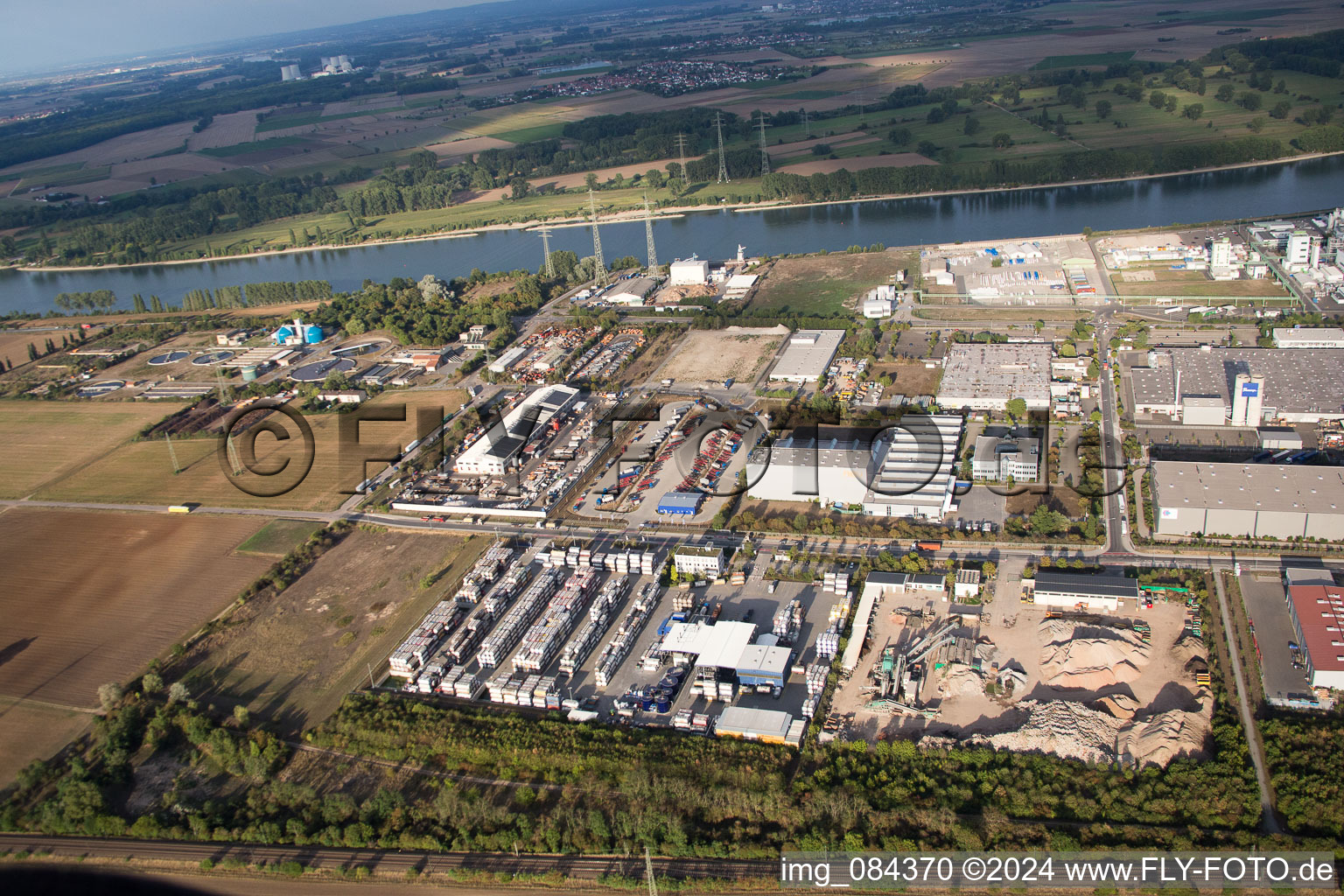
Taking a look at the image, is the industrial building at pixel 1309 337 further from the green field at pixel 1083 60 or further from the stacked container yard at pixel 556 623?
the green field at pixel 1083 60

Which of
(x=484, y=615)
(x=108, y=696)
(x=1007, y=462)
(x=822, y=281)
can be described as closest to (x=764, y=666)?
(x=484, y=615)

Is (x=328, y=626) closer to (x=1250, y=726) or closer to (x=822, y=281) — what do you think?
(x=1250, y=726)

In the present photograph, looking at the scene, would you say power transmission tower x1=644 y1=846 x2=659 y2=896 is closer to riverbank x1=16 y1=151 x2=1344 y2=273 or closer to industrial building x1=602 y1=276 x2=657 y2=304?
industrial building x1=602 y1=276 x2=657 y2=304

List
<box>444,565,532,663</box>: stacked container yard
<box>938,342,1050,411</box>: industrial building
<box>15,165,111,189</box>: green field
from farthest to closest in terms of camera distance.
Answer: <box>15,165,111,189</box>: green field → <box>938,342,1050,411</box>: industrial building → <box>444,565,532,663</box>: stacked container yard

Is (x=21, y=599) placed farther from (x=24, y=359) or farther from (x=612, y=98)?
(x=612, y=98)

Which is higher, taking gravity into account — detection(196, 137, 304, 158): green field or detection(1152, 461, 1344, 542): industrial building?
detection(196, 137, 304, 158): green field

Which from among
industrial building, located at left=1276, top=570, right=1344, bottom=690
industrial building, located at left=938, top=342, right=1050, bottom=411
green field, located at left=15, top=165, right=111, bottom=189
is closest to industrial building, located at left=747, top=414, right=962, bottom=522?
industrial building, located at left=938, top=342, right=1050, bottom=411

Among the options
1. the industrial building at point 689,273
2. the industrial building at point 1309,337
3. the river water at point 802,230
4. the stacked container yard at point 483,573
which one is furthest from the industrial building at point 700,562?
the river water at point 802,230
